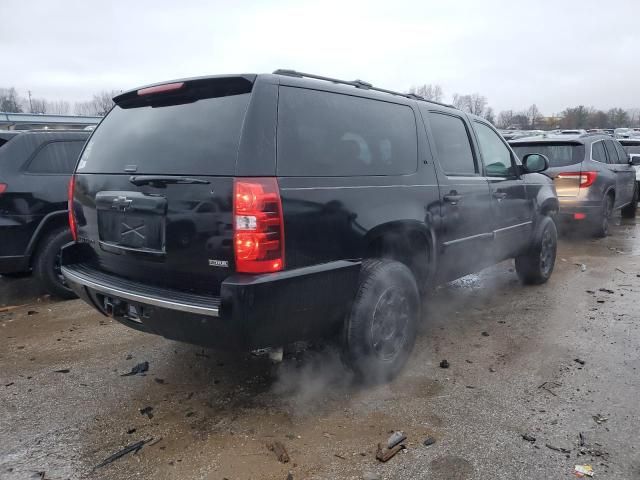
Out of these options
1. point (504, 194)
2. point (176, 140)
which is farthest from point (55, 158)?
point (504, 194)

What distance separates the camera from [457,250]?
4.03m

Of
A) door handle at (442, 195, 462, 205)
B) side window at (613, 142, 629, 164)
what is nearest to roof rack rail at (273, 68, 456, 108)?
door handle at (442, 195, 462, 205)

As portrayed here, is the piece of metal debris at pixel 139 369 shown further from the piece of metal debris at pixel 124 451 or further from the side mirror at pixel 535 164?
the side mirror at pixel 535 164

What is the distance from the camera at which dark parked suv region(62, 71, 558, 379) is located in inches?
98.2

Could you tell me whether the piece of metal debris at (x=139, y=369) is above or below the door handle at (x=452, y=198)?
below

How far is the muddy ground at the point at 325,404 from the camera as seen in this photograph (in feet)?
8.36

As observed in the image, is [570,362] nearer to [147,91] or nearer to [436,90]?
[147,91]

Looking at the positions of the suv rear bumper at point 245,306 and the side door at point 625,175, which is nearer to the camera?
the suv rear bumper at point 245,306

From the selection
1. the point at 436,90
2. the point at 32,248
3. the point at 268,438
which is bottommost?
the point at 268,438

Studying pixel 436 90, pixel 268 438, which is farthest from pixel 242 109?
pixel 436 90

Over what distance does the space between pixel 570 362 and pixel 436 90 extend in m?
92.1

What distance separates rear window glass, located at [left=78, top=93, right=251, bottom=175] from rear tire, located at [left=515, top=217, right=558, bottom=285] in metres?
4.13

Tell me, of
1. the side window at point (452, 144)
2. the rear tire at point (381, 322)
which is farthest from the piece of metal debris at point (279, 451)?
the side window at point (452, 144)

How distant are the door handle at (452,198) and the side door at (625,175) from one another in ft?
21.9
